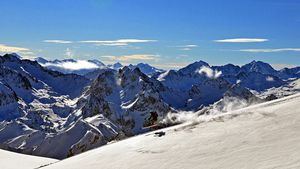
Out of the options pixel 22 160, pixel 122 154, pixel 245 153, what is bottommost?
pixel 22 160

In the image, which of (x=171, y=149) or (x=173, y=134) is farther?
(x=173, y=134)

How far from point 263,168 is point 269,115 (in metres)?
6.94

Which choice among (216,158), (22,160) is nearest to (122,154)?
(216,158)

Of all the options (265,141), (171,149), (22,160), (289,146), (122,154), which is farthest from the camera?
(22,160)

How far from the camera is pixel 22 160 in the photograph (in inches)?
1368

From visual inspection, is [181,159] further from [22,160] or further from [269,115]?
[22,160]

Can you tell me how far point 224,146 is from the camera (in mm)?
14602

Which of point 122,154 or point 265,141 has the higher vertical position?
point 265,141

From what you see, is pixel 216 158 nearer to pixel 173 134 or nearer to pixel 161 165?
pixel 161 165

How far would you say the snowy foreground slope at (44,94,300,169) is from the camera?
1244 cm

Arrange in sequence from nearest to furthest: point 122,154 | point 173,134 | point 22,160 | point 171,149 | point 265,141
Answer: point 265,141 < point 171,149 < point 122,154 < point 173,134 < point 22,160

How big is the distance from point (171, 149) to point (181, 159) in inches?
76.5

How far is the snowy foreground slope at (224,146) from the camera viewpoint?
1244 centimetres

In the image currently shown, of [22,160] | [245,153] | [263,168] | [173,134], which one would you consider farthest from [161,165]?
[22,160]
